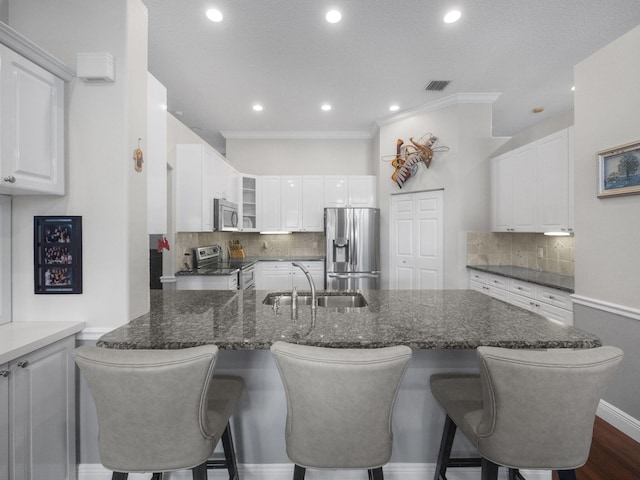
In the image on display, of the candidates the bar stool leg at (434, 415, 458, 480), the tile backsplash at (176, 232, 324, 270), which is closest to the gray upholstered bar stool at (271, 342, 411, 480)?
the bar stool leg at (434, 415, 458, 480)

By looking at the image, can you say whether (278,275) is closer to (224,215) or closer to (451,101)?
(224,215)

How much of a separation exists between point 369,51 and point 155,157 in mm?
2242

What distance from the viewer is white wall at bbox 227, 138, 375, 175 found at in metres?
5.36

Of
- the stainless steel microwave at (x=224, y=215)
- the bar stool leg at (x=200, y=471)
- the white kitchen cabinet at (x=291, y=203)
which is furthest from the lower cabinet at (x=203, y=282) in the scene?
the bar stool leg at (x=200, y=471)

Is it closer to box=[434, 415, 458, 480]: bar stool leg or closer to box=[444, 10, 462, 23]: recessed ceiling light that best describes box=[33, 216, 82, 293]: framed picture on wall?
box=[434, 415, 458, 480]: bar stool leg

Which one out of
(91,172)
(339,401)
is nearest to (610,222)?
(339,401)

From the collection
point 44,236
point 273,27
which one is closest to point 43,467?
point 44,236

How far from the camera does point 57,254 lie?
158 cm

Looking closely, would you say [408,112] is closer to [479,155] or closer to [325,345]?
[479,155]

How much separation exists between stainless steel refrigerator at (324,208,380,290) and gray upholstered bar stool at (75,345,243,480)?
3668 mm

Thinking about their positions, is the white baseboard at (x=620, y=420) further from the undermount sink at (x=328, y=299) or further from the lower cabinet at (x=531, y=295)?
the undermount sink at (x=328, y=299)

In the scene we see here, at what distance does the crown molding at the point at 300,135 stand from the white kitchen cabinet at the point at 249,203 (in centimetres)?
81

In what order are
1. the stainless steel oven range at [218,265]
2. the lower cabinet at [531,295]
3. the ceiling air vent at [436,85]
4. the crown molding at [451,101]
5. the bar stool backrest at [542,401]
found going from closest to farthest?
the bar stool backrest at [542,401]
the lower cabinet at [531,295]
the ceiling air vent at [436,85]
the stainless steel oven range at [218,265]
the crown molding at [451,101]

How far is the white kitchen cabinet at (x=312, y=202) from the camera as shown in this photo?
5129 mm
